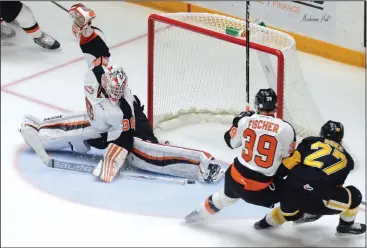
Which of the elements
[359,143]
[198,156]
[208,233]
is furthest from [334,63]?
[208,233]

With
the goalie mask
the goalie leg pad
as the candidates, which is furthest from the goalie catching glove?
the goalie leg pad

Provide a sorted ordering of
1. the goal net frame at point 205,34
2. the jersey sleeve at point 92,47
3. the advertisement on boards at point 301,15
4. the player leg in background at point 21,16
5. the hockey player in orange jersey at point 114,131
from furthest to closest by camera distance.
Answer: the player leg in background at point 21,16
the advertisement on boards at point 301,15
the jersey sleeve at point 92,47
the hockey player in orange jersey at point 114,131
the goal net frame at point 205,34

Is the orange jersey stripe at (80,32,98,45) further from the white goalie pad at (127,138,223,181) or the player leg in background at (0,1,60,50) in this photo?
the player leg in background at (0,1,60,50)

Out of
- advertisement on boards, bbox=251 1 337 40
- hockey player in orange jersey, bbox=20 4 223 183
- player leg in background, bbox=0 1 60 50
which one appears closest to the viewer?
hockey player in orange jersey, bbox=20 4 223 183

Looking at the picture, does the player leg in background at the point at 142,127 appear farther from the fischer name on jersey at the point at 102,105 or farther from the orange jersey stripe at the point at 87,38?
the orange jersey stripe at the point at 87,38

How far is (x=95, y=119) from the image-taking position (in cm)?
425

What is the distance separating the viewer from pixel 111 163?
4.25 meters

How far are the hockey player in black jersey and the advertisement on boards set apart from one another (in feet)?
6.71

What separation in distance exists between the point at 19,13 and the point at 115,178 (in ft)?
6.01

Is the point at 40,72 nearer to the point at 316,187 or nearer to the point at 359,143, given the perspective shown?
the point at 359,143

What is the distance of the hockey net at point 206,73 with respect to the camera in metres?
4.27

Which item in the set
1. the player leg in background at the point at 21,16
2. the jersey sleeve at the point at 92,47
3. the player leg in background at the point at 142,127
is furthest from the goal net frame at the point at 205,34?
the player leg in background at the point at 21,16

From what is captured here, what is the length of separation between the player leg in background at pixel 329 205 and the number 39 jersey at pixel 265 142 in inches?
5.0

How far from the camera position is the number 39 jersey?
3.57 m
